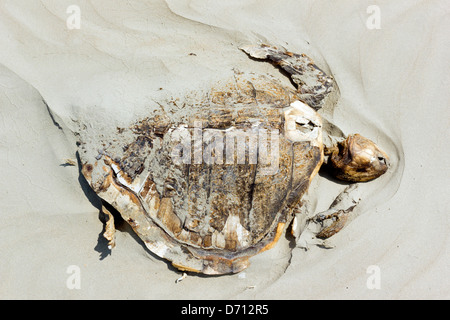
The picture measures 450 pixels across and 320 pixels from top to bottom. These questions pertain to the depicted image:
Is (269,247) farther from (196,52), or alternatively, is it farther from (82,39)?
(82,39)

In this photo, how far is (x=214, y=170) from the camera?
2.21m

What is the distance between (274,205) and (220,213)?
1.48 feet

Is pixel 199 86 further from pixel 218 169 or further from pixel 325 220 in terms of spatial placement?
pixel 325 220

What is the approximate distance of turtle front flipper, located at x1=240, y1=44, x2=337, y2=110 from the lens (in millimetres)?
2713

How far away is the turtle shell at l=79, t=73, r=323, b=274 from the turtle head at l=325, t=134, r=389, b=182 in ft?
1.16

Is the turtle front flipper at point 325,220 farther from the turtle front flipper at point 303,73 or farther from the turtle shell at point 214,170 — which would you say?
the turtle front flipper at point 303,73

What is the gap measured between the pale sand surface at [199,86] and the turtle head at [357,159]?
202 millimetres

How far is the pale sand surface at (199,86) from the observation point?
264cm

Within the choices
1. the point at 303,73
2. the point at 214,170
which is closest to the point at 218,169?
the point at 214,170

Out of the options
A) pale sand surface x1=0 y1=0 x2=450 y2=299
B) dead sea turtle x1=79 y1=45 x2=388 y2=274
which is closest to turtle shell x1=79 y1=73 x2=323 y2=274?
dead sea turtle x1=79 y1=45 x2=388 y2=274

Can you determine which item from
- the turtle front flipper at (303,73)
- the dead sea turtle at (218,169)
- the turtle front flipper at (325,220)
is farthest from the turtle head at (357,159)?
the turtle front flipper at (303,73)

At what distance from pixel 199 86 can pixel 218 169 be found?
2.46ft

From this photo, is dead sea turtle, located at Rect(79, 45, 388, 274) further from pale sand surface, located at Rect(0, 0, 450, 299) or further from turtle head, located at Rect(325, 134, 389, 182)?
pale sand surface, located at Rect(0, 0, 450, 299)
